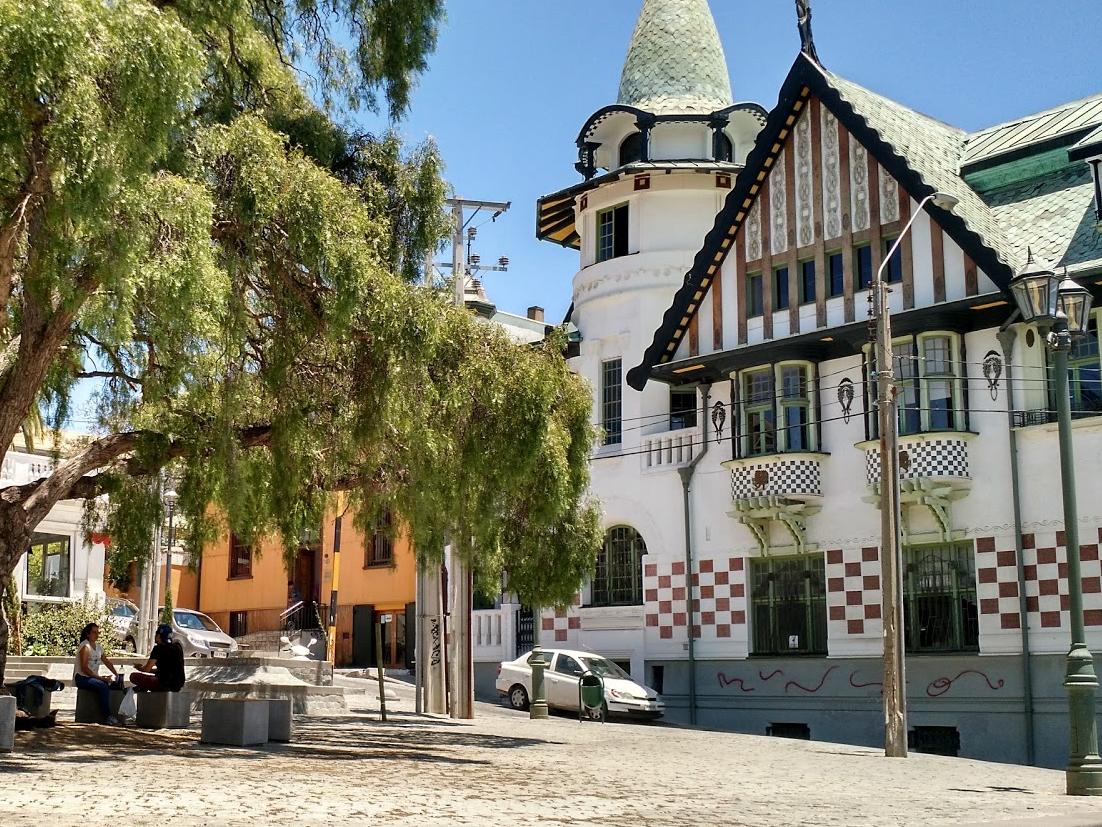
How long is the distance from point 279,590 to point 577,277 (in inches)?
754

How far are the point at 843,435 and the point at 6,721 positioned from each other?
60.7 ft

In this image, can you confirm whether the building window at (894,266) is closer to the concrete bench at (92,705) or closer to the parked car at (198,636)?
the concrete bench at (92,705)

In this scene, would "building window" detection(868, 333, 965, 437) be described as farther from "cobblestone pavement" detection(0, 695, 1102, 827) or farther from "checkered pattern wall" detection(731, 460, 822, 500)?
"cobblestone pavement" detection(0, 695, 1102, 827)

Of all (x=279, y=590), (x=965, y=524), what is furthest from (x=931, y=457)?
(x=279, y=590)

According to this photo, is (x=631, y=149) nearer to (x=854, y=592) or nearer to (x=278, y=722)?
(x=854, y=592)

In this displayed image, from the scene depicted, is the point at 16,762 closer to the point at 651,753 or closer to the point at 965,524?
the point at 651,753

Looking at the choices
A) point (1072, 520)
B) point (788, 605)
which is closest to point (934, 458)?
point (788, 605)

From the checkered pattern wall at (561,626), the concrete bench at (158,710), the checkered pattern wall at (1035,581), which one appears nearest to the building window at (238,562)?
the checkered pattern wall at (561,626)

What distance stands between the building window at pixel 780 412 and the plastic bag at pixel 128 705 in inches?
563

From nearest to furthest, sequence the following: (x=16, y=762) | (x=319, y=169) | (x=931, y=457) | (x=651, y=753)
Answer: (x=16, y=762), (x=319, y=169), (x=651, y=753), (x=931, y=457)

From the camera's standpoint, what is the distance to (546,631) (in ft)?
108

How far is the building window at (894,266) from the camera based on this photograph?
2714 centimetres

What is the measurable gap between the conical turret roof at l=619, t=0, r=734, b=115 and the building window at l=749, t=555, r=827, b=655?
11676 millimetres

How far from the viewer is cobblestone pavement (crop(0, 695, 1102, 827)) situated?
1091 centimetres
